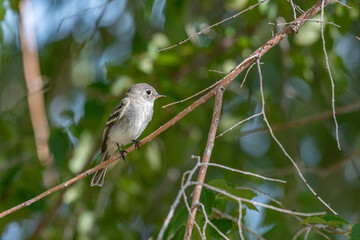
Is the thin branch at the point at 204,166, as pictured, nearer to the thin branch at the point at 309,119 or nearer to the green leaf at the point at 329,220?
the green leaf at the point at 329,220

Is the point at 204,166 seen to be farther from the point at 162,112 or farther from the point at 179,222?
the point at 162,112

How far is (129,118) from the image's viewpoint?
17.6 feet

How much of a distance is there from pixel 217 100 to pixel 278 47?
2.94 meters

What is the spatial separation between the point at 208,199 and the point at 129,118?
2211 millimetres

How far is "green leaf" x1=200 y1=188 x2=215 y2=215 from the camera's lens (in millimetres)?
3295

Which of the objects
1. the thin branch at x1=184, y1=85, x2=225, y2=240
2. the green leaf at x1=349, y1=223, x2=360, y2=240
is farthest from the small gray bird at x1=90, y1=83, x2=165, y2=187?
the green leaf at x1=349, y1=223, x2=360, y2=240

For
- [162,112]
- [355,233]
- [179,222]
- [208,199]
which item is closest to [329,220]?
[355,233]

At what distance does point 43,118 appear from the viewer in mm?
6121

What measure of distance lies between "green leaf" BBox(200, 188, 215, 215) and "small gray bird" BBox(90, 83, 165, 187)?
1974 millimetres

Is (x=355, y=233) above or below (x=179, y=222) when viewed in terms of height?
below

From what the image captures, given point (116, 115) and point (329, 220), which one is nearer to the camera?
point (329, 220)

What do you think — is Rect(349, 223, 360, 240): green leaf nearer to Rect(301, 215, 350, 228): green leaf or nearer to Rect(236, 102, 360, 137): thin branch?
Rect(301, 215, 350, 228): green leaf

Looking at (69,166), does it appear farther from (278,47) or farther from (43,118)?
(278,47)

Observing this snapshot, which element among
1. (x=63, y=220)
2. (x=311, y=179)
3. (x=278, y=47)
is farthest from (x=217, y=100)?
(x=63, y=220)
